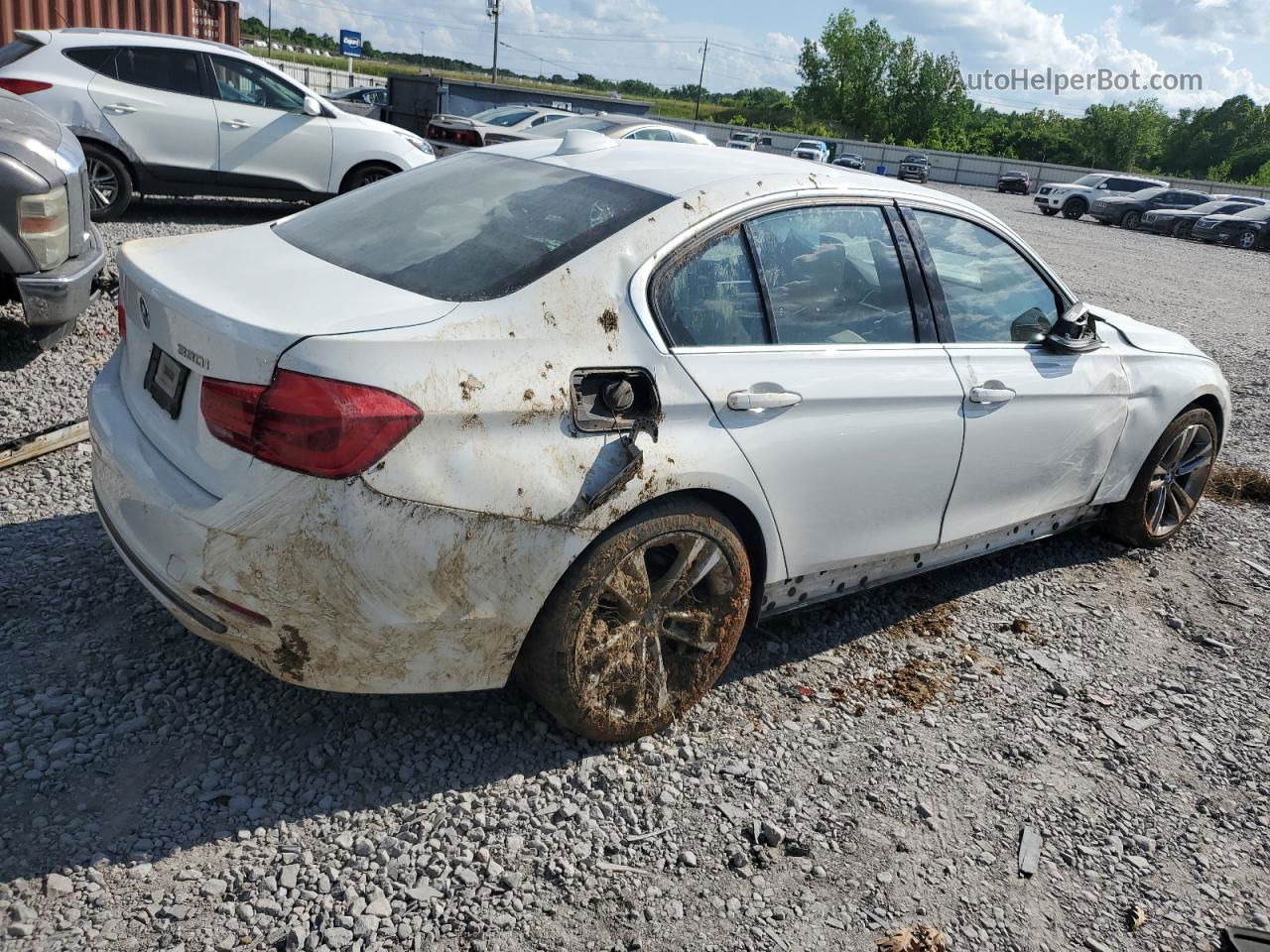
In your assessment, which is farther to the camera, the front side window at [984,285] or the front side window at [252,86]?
the front side window at [252,86]

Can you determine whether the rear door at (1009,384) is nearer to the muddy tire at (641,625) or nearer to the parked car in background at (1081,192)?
the muddy tire at (641,625)

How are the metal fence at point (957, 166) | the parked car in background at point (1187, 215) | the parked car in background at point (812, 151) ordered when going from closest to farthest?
the parked car in background at point (1187, 215) < the parked car in background at point (812, 151) < the metal fence at point (957, 166)

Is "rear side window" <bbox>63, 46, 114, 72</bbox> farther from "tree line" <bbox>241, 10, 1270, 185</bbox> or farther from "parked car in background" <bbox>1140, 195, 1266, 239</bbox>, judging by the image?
"tree line" <bbox>241, 10, 1270, 185</bbox>

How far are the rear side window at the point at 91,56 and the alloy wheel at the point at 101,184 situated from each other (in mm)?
846

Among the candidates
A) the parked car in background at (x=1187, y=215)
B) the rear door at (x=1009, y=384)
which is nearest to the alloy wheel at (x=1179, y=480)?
the rear door at (x=1009, y=384)

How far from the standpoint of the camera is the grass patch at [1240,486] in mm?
6039

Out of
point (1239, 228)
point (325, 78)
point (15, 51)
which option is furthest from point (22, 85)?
point (325, 78)

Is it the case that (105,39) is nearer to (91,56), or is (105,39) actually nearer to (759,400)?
(91,56)

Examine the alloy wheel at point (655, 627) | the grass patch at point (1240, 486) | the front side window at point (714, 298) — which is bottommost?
the grass patch at point (1240, 486)

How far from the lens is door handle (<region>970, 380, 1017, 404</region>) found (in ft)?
11.5

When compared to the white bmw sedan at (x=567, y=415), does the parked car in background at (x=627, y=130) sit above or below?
above

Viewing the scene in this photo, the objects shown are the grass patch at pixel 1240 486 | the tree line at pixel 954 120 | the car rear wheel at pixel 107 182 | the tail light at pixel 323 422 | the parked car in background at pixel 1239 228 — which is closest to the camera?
the tail light at pixel 323 422

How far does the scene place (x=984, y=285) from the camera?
150 inches

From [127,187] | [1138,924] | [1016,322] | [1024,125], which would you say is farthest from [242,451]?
[1024,125]
